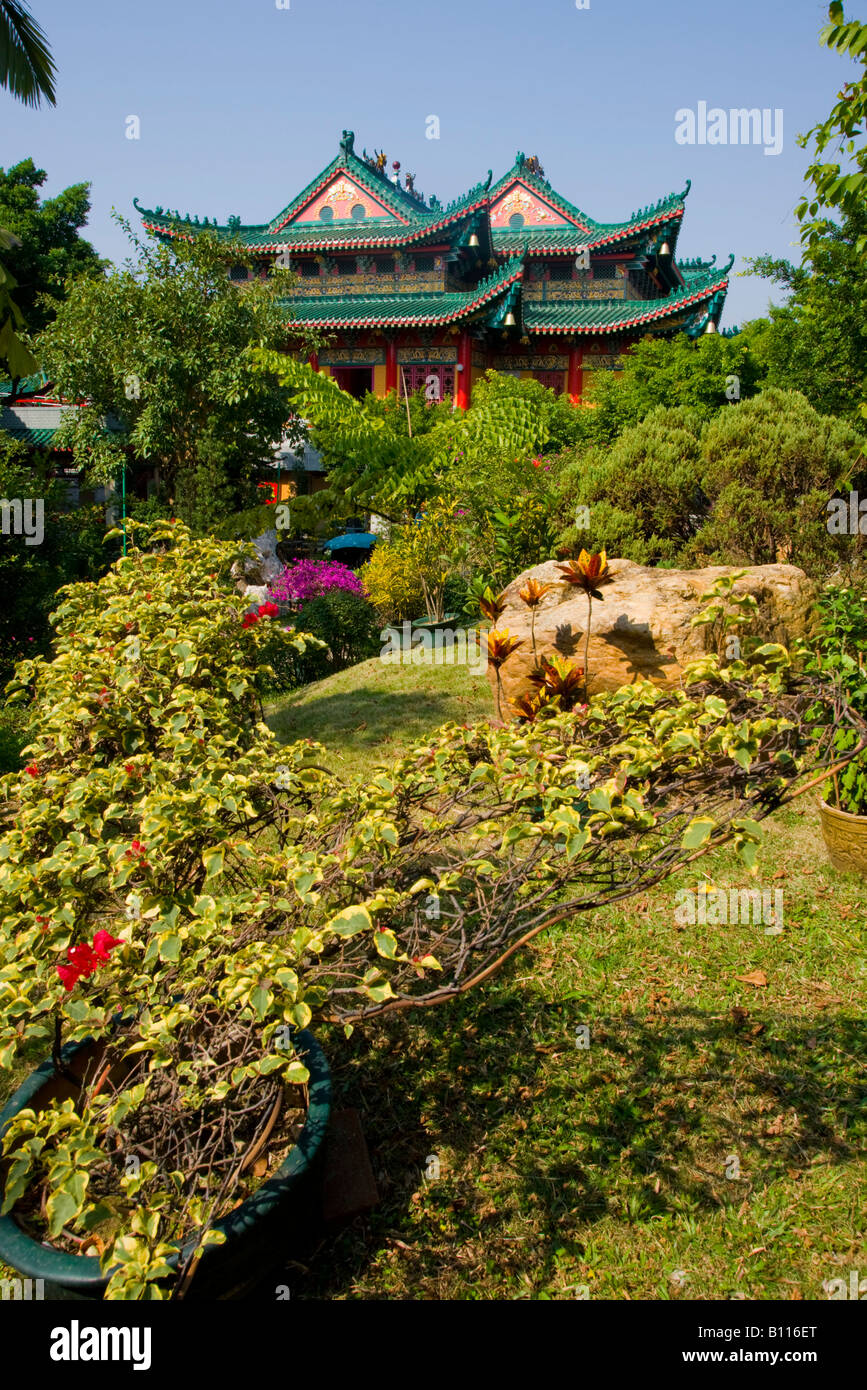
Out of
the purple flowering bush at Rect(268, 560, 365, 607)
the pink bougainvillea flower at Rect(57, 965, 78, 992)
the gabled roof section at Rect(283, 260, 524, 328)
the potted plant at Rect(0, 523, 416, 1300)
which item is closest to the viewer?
the potted plant at Rect(0, 523, 416, 1300)

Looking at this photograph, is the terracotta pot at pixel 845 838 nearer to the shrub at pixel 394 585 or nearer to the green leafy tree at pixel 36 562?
the shrub at pixel 394 585

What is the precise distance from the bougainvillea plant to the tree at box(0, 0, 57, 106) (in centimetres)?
733

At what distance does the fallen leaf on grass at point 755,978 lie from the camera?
4281 millimetres

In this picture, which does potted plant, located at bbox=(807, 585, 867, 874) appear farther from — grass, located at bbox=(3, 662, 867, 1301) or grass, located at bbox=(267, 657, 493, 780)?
grass, located at bbox=(267, 657, 493, 780)

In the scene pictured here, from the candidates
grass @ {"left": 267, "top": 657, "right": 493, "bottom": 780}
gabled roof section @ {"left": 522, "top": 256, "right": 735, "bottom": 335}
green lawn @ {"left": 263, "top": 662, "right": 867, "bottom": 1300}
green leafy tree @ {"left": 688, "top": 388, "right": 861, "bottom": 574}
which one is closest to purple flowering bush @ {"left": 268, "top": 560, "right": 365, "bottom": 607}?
grass @ {"left": 267, "top": 657, "right": 493, "bottom": 780}

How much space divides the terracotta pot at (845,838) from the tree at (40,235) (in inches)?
978

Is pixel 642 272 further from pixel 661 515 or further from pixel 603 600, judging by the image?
pixel 603 600

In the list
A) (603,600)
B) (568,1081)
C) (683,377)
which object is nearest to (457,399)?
(683,377)

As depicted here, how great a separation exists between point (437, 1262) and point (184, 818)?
1.67m

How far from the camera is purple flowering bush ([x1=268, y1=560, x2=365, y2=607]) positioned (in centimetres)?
1268

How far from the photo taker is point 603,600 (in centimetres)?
700

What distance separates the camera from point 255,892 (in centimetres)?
277

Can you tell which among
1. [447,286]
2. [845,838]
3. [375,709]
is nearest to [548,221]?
[447,286]

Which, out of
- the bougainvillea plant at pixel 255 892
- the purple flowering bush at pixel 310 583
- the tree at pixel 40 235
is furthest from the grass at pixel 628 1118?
the tree at pixel 40 235
